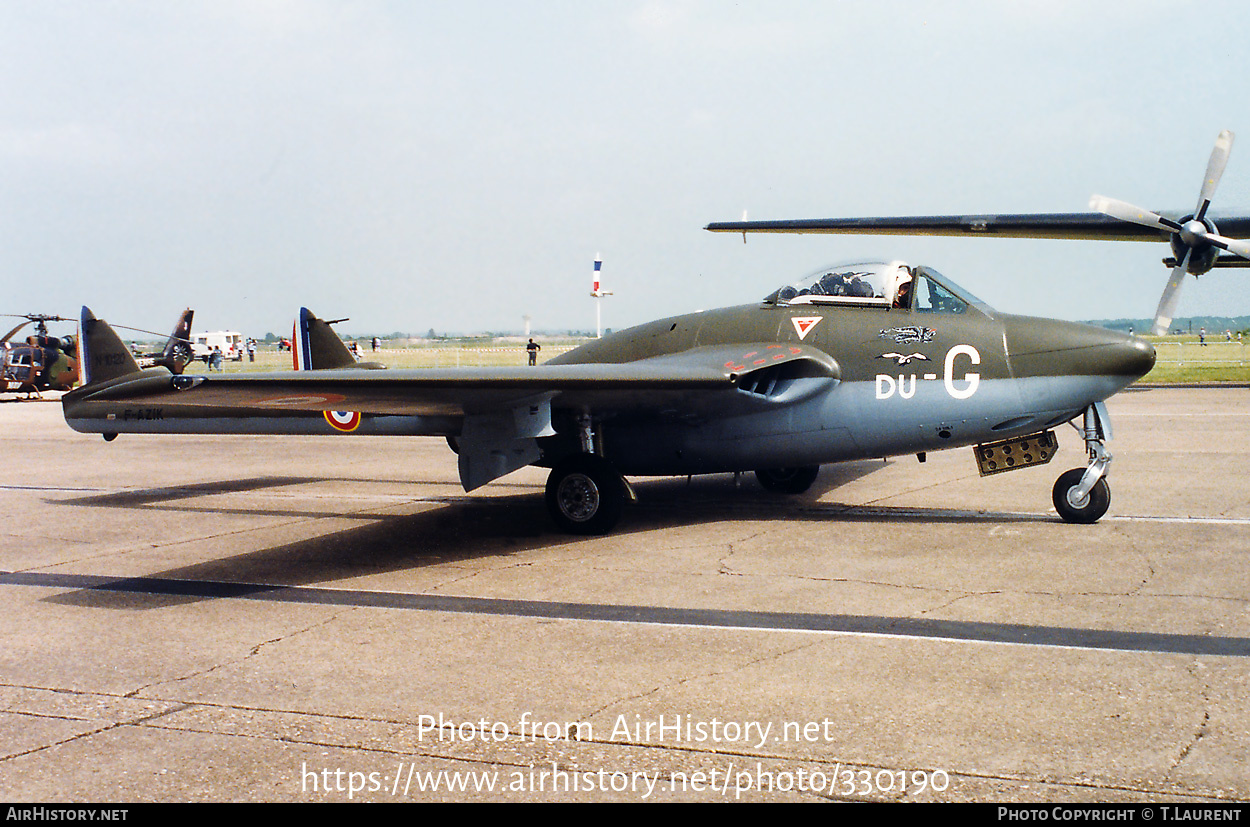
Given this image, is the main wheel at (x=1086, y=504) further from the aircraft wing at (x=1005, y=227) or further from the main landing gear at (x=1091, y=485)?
the aircraft wing at (x=1005, y=227)

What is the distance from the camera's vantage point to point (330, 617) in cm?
746

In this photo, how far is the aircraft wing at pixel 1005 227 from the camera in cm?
1997

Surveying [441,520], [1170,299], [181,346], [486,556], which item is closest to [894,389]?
[486,556]

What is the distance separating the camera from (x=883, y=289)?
1082 centimetres

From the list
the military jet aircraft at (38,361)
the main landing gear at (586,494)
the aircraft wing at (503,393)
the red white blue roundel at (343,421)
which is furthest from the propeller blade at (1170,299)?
the military jet aircraft at (38,361)

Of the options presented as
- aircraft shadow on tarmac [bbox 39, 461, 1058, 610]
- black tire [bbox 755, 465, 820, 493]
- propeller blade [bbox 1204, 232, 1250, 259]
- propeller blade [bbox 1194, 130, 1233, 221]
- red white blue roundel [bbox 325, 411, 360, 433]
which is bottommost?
aircraft shadow on tarmac [bbox 39, 461, 1058, 610]

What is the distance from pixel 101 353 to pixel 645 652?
12202mm

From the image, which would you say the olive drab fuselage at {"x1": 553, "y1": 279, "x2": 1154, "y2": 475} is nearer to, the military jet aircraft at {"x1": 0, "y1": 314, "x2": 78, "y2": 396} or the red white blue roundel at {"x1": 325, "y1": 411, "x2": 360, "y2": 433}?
the red white blue roundel at {"x1": 325, "y1": 411, "x2": 360, "y2": 433}

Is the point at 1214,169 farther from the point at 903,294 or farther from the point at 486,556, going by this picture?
the point at 486,556

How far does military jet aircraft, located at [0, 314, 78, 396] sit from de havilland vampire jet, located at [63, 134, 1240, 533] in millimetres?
34686

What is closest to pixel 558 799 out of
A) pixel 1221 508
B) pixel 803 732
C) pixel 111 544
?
pixel 803 732

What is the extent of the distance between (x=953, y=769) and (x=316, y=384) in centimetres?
637

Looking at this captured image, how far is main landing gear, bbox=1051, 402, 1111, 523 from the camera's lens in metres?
10.2

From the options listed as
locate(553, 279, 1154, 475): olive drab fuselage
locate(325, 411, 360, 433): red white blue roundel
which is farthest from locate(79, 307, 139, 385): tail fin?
locate(553, 279, 1154, 475): olive drab fuselage
